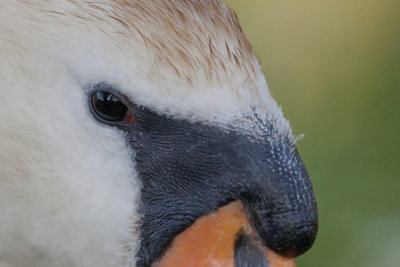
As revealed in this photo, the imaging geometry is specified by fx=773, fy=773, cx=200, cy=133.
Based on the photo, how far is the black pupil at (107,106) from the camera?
139cm

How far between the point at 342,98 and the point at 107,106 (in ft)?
9.43

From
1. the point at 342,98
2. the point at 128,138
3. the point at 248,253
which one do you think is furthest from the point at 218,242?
the point at 342,98

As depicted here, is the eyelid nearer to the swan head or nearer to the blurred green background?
the swan head

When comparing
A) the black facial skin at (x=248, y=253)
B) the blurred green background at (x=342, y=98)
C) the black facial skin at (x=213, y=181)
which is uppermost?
the black facial skin at (x=213, y=181)

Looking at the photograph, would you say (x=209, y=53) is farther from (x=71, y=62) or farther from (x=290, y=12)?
(x=290, y=12)

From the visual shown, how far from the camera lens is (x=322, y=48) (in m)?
4.18

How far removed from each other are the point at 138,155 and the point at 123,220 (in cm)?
12

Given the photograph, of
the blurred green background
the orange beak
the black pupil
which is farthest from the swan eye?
the blurred green background

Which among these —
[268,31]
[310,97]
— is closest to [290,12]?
[268,31]

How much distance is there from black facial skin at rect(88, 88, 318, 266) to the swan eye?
20mm

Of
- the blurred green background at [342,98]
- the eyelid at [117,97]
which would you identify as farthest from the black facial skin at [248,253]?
the blurred green background at [342,98]

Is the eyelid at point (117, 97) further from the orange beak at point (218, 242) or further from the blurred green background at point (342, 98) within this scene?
the blurred green background at point (342, 98)

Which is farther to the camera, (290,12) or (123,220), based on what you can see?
(290,12)

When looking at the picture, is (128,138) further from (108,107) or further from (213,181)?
(213,181)
